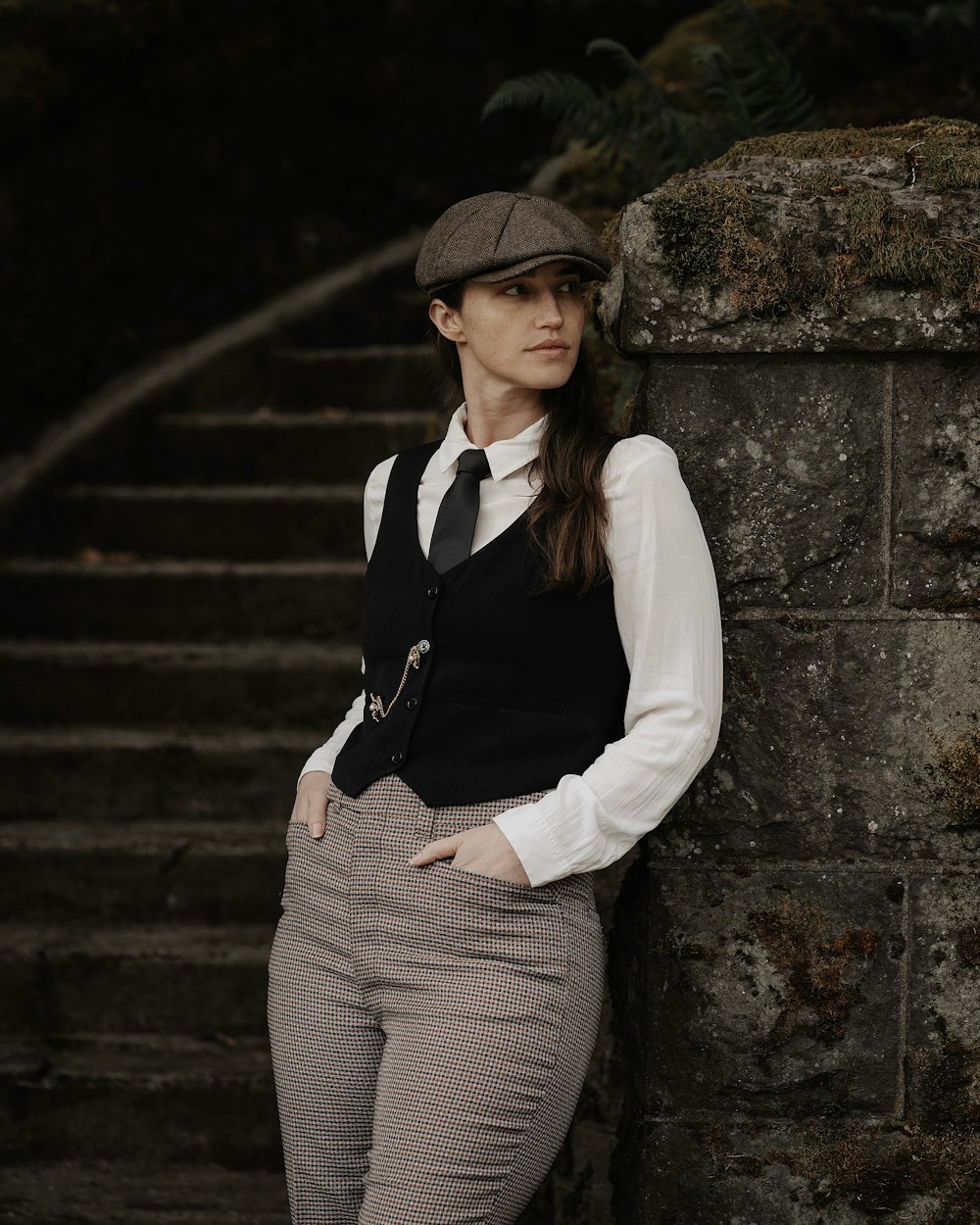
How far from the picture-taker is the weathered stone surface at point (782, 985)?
87.0 inches

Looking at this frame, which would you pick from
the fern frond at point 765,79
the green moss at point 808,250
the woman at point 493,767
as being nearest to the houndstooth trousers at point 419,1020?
the woman at point 493,767

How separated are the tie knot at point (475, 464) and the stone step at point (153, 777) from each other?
7.22 feet

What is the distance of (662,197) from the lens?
2119 mm

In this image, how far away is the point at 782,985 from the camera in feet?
7.30

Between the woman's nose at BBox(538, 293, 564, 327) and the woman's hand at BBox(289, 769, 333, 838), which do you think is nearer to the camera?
the woman's nose at BBox(538, 293, 564, 327)

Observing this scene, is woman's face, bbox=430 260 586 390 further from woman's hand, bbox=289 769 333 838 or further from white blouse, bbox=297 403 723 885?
woman's hand, bbox=289 769 333 838

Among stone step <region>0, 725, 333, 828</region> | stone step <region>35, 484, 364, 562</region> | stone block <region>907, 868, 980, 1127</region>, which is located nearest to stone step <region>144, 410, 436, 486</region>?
stone step <region>35, 484, 364, 562</region>

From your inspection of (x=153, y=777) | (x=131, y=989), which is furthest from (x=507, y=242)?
(x=153, y=777)

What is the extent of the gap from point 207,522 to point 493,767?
3.15m

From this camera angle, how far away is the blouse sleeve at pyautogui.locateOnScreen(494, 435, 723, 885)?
1.86 meters

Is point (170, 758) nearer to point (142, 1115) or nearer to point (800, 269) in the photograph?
point (142, 1115)

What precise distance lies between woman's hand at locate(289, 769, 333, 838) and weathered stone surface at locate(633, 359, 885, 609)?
726 mm

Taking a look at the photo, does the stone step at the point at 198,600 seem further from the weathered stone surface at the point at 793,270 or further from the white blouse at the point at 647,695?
the white blouse at the point at 647,695

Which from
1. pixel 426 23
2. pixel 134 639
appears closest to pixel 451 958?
pixel 134 639
